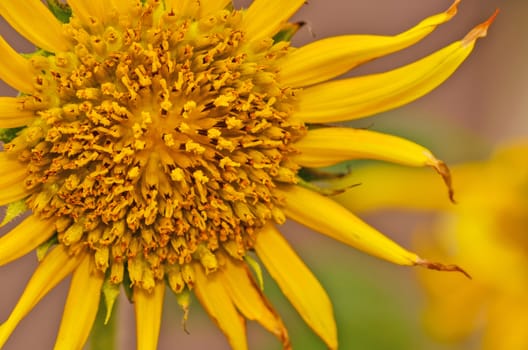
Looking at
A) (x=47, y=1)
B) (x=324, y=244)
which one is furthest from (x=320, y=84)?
(x=324, y=244)

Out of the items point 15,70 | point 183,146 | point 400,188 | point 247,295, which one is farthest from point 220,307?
point 400,188

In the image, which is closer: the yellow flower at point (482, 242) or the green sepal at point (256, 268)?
the green sepal at point (256, 268)

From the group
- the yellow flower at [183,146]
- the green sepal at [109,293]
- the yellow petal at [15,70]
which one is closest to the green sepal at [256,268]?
the yellow flower at [183,146]

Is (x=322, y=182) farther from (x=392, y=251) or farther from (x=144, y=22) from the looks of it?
(x=144, y=22)

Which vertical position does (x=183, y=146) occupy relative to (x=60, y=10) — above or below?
below

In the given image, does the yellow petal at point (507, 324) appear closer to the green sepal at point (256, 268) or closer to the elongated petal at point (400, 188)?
the elongated petal at point (400, 188)

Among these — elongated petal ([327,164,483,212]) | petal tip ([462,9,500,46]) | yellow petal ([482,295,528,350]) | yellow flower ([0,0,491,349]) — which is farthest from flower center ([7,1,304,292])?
yellow petal ([482,295,528,350])

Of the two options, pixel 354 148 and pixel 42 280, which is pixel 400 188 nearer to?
pixel 354 148
